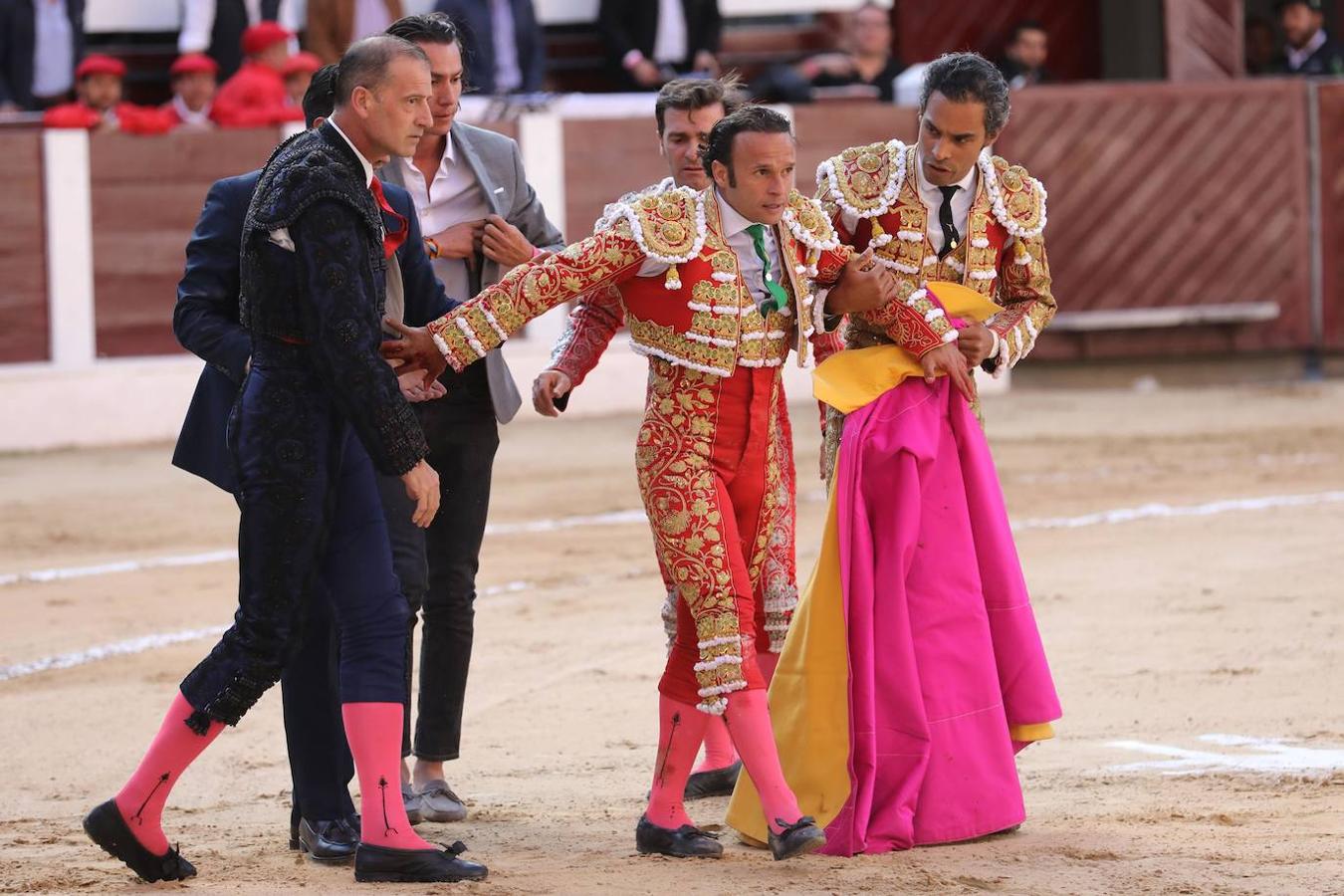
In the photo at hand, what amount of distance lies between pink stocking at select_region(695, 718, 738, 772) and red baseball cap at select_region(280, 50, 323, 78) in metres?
7.09

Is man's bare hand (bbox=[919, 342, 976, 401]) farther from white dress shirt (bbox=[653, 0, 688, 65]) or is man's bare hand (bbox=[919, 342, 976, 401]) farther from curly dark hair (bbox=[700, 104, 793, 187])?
white dress shirt (bbox=[653, 0, 688, 65])

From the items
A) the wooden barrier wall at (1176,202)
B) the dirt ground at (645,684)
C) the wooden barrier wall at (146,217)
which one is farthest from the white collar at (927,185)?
the wooden barrier wall at (1176,202)

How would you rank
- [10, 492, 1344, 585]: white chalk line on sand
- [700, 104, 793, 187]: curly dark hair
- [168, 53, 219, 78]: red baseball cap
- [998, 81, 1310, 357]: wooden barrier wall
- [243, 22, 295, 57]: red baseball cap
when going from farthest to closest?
[998, 81, 1310, 357]: wooden barrier wall, [168, 53, 219, 78]: red baseball cap, [243, 22, 295, 57]: red baseball cap, [10, 492, 1344, 585]: white chalk line on sand, [700, 104, 793, 187]: curly dark hair

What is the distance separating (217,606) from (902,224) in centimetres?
349

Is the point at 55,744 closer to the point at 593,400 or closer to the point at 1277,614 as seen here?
the point at 1277,614

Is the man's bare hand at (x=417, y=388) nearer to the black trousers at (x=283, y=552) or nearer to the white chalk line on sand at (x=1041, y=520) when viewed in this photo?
the black trousers at (x=283, y=552)

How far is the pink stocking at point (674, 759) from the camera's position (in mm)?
3818

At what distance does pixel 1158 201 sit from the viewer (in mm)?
13445

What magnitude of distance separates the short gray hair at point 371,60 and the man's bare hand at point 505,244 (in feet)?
2.55

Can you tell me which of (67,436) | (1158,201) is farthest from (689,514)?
(1158,201)

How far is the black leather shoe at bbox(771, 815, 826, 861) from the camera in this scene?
357 cm

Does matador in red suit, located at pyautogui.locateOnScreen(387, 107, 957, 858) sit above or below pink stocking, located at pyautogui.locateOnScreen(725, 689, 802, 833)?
above

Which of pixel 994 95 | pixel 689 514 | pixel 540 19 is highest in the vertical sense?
pixel 540 19

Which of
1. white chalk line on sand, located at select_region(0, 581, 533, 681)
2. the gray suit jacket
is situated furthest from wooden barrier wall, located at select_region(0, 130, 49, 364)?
the gray suit jacket
